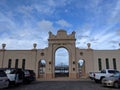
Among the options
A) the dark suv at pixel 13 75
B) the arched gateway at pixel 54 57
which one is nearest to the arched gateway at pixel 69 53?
the arched gateway at pixel 54 57

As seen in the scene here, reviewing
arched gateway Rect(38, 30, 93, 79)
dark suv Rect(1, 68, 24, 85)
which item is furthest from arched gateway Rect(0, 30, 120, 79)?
dark suv Rect(1, 68, 24, 85)

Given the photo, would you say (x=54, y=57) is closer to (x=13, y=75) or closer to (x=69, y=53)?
(x=69, y=53)

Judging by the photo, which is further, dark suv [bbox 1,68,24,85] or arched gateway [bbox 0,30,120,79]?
arched gateway [bbox 0,30,120,79]

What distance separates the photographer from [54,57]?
31984mm

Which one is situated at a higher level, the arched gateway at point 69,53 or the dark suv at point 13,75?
the arched gateway at point 69,53

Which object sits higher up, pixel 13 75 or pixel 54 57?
pixel 54 57

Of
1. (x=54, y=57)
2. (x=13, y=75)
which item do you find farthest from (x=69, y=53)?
(x=13, y=75)

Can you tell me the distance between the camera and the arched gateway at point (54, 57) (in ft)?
103

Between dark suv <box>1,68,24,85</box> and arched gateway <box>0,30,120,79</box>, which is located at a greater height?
arched gateway <box>0,30,120,79</box>

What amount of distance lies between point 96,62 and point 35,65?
455 inches

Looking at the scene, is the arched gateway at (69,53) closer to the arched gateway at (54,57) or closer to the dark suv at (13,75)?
the arched gateway at (54,57)

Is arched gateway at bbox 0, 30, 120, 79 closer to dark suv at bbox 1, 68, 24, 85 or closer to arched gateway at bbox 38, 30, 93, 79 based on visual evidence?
arched gateway at bbox 38, 30, 93, 79

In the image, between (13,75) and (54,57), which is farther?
(54,57)

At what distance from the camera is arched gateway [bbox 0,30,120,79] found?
31422 millimetres
